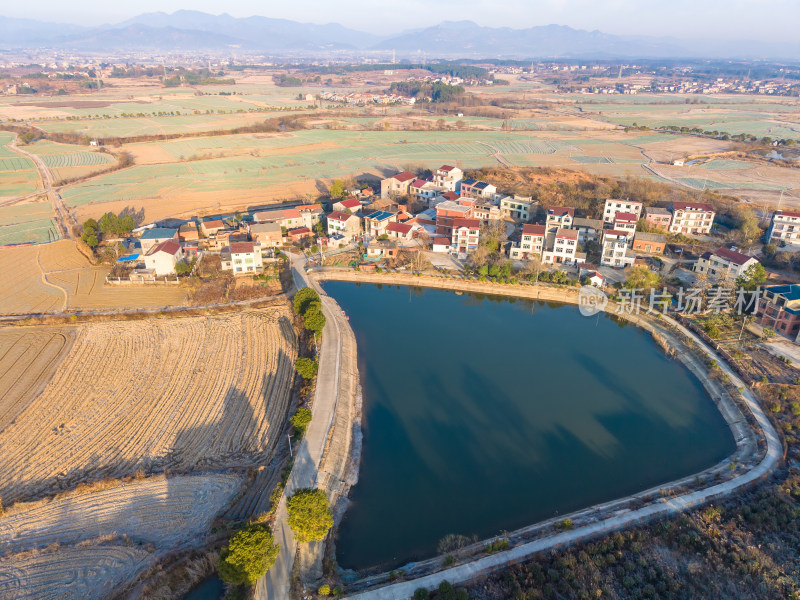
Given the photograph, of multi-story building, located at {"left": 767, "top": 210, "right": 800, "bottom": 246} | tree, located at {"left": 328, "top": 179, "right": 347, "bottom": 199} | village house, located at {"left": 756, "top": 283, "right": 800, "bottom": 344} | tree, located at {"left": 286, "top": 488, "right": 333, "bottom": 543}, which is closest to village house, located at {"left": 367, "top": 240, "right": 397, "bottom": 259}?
tree, located at {"left": 328, "top": 179, "right": 347, "bottom": 199}

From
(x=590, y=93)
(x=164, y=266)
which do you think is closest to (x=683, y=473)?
(x=164, y=266)

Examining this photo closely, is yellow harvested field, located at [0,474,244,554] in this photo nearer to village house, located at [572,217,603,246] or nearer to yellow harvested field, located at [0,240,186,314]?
yellow harvested field, located at [0,240,186,314]

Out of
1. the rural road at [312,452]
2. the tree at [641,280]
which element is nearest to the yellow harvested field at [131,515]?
the rural road at [312,452]

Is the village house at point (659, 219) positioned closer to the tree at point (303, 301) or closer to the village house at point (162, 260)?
the tree at point (303, 301)

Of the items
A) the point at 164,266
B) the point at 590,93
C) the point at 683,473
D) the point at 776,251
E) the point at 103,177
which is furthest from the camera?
the point at 590,93

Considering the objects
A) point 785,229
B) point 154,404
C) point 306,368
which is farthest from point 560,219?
point 154,404

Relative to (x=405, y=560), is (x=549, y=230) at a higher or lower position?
higher

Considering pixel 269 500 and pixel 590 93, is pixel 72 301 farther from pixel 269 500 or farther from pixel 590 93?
pixel 590 93
